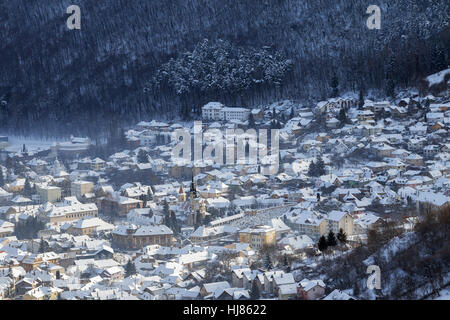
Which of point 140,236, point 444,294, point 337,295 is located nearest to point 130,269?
point 140,236

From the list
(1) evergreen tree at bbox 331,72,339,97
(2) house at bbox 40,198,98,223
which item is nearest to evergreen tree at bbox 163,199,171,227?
(2) house at bbox 40,198,98,223

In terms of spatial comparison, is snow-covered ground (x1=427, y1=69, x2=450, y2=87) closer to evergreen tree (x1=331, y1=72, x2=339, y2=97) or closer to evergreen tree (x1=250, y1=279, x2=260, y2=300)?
evergreen tree (x1=331, y1=72, x2=339, y2=97)

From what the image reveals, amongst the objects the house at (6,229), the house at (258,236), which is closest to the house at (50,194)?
the house at (6,229)

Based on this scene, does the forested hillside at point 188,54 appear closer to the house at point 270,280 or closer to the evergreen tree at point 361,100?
the evergreen tree at point 361,100

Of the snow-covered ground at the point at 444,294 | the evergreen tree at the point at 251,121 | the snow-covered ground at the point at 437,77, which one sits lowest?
the snow-covered ground at the point at 444,294

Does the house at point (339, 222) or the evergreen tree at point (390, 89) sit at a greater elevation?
the evergreen tree at point (390, 89)

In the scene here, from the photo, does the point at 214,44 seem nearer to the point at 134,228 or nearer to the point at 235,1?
the point at 235,1
